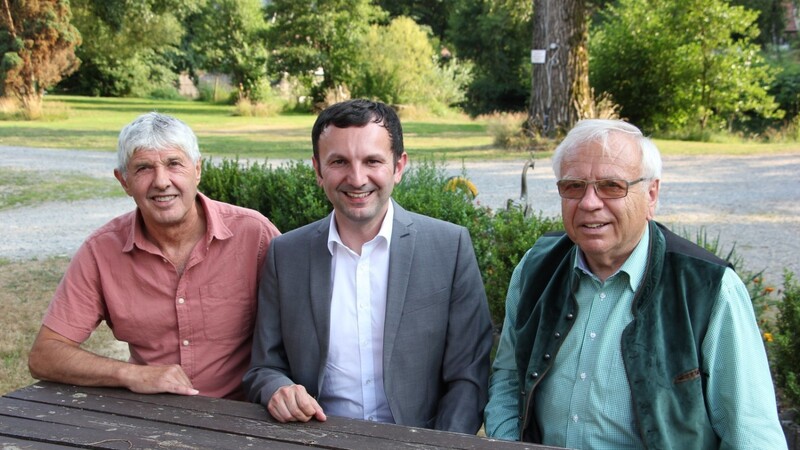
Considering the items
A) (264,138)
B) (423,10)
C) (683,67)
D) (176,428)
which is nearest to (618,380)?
(176,428)

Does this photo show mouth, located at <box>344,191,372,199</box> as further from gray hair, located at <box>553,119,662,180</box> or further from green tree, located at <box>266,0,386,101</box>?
green tree, located at <box>266,0,386,101</box>

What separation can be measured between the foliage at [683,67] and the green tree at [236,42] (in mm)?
20530

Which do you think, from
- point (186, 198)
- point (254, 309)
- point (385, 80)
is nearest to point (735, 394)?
point (254, 309)

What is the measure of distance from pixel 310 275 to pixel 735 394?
1.33m

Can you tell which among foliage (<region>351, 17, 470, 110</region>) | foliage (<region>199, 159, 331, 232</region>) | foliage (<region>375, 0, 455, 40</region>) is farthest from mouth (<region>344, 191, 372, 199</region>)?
foliage (<region>375, 0, 455, 40</region>)

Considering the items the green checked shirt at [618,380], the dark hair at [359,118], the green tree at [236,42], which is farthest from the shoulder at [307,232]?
the green tree at [236,42]

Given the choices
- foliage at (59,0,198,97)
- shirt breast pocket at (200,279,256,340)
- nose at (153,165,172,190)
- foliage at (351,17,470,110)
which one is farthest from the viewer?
foliage at (351,17,470,110)

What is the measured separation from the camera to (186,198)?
2914mm

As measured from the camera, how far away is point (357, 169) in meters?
2.63

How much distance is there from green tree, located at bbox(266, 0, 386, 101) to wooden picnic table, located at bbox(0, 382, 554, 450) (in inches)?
1317

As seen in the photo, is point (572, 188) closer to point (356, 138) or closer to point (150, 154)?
point (356, 138)

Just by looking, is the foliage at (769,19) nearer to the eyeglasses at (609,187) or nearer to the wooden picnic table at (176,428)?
the eyeglasses at (609,187)

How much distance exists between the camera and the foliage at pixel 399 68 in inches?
1300

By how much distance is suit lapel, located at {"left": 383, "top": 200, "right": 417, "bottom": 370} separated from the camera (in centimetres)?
266
